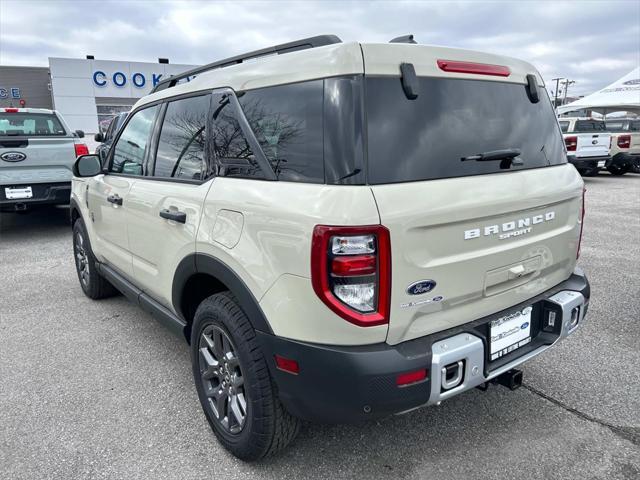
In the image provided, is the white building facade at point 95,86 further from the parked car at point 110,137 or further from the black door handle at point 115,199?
the black door handle at point 115,199

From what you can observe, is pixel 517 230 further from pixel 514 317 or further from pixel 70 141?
pixel 70 141

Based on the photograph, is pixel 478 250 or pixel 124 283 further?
pixel 124 283

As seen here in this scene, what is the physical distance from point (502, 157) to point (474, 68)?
42cm

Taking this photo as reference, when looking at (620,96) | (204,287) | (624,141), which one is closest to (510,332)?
(204,287)

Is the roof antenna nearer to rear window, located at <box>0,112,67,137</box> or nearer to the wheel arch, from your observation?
the wheel arch

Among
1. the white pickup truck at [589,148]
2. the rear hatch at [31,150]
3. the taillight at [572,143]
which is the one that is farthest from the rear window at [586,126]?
the rear hatch at [31,150]

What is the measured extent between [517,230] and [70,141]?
7257 mm

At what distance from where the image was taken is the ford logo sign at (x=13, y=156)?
22.5 ft

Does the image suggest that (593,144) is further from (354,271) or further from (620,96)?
(620,96)

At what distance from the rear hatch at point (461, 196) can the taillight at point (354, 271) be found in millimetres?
46

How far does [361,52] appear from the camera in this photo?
6.12 ft

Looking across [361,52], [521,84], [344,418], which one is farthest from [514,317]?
Answer: [361,52]

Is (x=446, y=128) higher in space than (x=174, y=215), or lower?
higher

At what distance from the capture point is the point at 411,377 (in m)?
1.85
